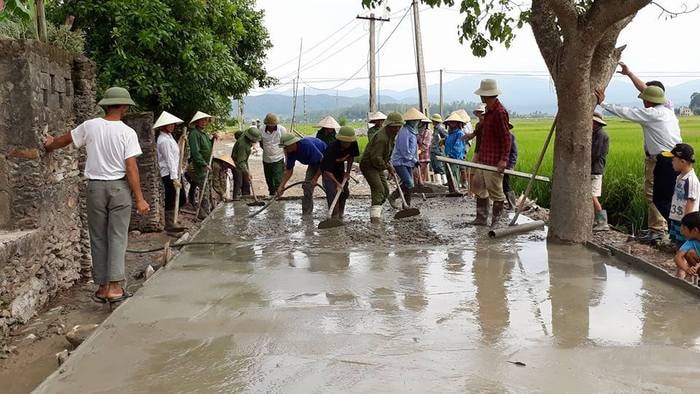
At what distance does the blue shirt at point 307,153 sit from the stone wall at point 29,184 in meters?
3.14

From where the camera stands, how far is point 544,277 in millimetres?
4883

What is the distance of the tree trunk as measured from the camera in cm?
594

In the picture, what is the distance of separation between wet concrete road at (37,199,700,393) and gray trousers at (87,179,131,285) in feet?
1.16

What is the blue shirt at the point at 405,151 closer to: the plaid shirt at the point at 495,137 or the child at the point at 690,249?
the plaid shirt at the point at 495,137

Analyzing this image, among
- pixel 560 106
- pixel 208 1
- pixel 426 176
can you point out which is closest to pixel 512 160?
pixel 560 106

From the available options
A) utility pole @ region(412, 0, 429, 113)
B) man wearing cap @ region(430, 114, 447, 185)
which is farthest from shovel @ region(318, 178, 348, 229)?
utility pole @ region(412, 0, 429, 113)

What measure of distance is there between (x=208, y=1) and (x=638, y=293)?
805cm

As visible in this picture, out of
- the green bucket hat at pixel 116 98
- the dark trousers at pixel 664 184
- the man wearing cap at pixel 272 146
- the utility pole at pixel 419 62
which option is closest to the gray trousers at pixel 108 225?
the green bucket hat at pixel 116 98

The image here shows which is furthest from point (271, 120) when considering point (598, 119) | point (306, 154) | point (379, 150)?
point (598, 119)

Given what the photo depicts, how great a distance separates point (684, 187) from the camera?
213 inches

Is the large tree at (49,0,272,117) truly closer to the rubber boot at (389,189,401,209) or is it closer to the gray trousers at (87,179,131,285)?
the rubber boot at (389,189,401,209)

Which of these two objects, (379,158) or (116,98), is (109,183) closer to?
(116,98)

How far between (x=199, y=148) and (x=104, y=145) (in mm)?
4123

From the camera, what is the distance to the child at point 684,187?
17.5 ft
